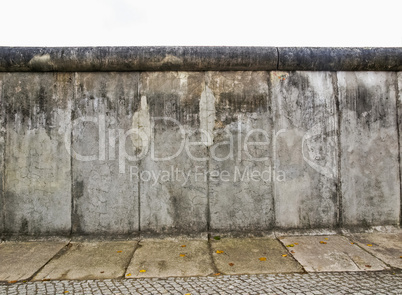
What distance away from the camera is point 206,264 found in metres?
3.02

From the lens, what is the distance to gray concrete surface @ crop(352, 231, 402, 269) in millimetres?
3066

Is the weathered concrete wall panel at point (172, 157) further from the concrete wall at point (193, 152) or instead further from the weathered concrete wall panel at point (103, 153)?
the weathered concrete wall panel at point (103, 153)

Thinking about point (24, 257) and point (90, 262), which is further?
point (24, 257)

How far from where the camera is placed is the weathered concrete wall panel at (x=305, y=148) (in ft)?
13.0

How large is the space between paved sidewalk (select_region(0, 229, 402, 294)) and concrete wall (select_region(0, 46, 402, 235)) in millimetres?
340

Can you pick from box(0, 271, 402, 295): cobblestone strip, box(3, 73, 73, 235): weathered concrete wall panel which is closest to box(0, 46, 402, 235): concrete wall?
box(3, 73, 73, 235): weathered concrete wall panel

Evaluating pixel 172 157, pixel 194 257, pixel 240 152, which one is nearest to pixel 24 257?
pixel 194 257

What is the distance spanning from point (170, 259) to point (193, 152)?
1.61 m

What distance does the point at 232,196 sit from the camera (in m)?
3.93

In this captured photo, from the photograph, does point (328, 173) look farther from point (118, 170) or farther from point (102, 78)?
point (102, 78)

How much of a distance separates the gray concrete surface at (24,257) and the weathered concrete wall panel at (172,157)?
1.33 meters

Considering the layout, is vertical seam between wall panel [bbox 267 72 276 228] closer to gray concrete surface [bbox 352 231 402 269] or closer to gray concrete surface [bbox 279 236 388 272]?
gray concrete surface [bbox 279 236 388 272]

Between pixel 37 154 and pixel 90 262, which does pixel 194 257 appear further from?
pixel 37 154

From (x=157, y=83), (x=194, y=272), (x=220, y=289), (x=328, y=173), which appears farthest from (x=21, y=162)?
(x=328, y=173)
